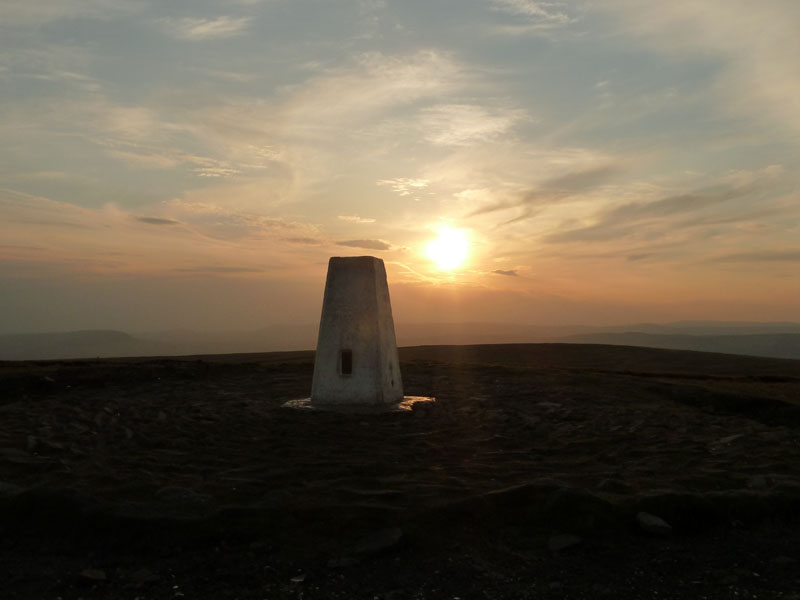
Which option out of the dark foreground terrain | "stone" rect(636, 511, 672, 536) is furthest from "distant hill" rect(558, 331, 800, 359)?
"stone" rect(636, 511, 672, 536)

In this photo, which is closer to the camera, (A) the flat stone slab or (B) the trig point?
(A) the flat stone slab

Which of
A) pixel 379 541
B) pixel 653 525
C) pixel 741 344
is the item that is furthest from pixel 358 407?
pixel 741 344

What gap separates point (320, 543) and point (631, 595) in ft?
10.4

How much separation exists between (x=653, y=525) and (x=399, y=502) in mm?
2978

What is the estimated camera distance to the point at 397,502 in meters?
7.27

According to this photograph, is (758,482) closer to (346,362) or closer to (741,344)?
(346,362)

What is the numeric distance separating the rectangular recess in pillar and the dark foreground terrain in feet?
4.38

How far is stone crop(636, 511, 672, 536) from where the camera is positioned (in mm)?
6648

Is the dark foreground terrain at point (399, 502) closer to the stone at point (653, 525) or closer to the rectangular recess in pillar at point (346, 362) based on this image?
the stone at point (653, 525)

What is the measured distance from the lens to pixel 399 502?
7.27m

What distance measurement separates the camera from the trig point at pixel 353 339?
13.5 m

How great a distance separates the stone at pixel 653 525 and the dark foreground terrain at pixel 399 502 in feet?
0.20

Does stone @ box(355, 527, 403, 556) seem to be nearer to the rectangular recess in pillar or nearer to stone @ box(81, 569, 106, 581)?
stone @ box(81, 569, 106, 581)

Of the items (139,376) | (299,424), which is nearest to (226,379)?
(139,376)
